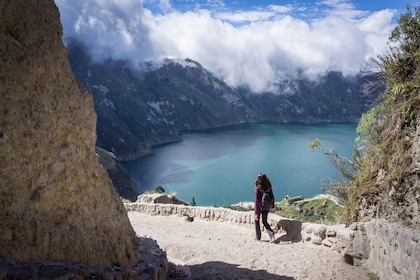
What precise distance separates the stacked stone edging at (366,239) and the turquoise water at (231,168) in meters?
60.0

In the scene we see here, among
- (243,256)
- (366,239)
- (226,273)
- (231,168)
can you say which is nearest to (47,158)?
(226,273)

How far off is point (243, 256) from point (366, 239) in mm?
2911

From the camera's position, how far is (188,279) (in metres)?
7.27

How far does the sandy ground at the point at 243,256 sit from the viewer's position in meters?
7.53

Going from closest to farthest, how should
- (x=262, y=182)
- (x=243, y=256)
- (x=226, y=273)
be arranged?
(x=226, y=273), (x=243, y=256), (x=262, y=182)

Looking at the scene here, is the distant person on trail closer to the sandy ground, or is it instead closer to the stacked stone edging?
the sandy ground

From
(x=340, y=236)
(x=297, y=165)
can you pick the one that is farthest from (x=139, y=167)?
(x=340, y=236)

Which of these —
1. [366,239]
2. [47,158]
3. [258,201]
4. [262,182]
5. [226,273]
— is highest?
[47,158]

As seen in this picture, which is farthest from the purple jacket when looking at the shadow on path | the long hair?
the shadow on path

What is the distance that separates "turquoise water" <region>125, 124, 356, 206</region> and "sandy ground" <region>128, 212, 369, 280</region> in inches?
2329

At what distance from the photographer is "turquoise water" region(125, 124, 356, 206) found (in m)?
78.2

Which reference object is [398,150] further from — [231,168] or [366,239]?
[231,168]

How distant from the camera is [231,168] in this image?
99250 millimetres

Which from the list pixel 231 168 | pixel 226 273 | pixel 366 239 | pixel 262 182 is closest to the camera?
pixel 226 273
